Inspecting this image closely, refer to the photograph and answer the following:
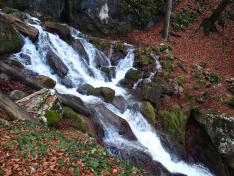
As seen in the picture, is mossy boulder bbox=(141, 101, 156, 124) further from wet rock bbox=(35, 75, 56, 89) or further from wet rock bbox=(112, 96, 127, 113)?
wet rock bbox=(35, 75, 56, 89)

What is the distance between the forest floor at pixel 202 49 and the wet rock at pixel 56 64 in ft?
19.0

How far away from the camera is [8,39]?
50.8 feet

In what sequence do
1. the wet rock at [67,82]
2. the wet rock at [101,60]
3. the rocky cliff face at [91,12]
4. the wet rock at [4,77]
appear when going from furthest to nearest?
the rocky cliff face at [91,12] → the wet rock at [101,60] → the wet rock at [67,82] → the wet rock at [4,77]

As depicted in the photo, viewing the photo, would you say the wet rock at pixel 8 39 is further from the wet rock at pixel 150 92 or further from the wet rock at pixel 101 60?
the wet rock at pixel 150 92

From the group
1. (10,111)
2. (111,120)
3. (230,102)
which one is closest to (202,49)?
(230,102)

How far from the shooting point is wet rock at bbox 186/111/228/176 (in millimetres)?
16484

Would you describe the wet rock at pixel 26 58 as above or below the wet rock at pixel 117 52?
below

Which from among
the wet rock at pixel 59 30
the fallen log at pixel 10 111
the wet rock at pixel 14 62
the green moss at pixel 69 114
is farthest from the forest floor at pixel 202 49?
the fallen log at pixel 10 111

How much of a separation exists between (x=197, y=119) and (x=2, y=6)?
11712mm

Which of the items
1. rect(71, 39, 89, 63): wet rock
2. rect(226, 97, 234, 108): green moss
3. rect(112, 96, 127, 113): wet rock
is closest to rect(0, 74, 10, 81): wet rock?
rect(112, 96, 127, 113): wet rock

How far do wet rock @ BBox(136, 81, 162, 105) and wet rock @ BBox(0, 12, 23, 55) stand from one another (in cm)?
596

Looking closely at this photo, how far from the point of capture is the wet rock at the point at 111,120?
14320 mm

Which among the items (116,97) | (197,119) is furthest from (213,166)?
(116,97)

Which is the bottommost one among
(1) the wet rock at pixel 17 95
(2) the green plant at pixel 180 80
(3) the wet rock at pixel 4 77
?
(1) the wet rock at pixel 17 95
